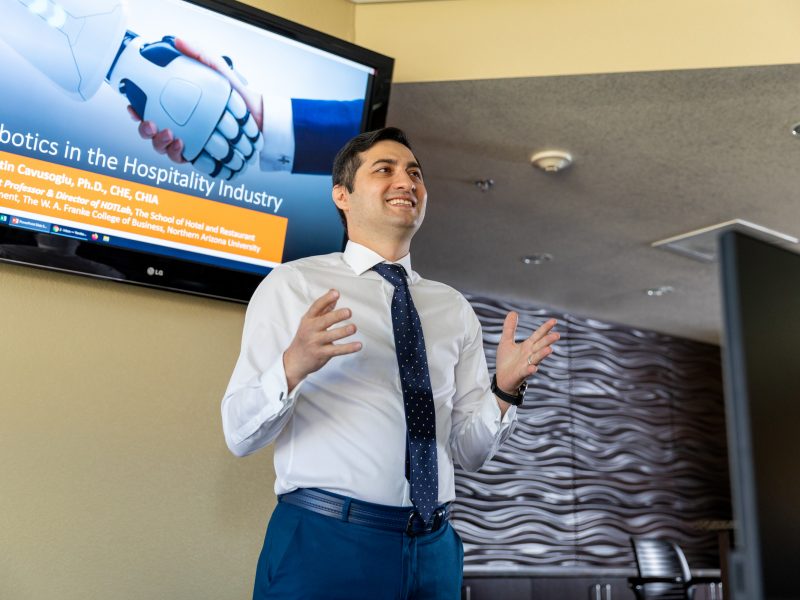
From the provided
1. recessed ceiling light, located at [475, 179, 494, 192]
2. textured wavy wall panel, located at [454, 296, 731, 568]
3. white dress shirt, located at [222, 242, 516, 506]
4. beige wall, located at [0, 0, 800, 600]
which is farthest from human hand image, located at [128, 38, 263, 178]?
textured wavy wall panel, located at [454, 296, 731, 568]

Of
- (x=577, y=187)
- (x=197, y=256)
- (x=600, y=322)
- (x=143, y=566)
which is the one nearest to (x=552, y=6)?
(x=577, y=187)

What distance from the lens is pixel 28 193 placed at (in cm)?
189

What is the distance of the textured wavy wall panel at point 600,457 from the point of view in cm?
629

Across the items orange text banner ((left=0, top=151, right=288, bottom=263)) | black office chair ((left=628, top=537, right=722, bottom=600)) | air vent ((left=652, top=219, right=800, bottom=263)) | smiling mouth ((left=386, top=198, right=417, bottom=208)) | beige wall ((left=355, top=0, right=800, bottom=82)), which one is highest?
air vent ((left=652, top=219, right=800, bottom=263))

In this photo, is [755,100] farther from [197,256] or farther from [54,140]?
[54,140]

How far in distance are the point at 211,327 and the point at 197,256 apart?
0.20m

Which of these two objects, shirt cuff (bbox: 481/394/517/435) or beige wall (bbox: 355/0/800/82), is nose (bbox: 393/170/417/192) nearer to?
shirt cuff (bbox: 481/394/517/435)

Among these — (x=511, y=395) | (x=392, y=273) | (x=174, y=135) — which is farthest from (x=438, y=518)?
(x=174, y=135)

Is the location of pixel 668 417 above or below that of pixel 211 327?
above

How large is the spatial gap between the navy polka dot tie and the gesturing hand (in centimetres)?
15

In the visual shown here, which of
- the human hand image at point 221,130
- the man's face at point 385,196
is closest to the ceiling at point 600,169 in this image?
the human hand image at point 221,130

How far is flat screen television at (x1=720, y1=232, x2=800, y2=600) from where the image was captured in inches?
25.1

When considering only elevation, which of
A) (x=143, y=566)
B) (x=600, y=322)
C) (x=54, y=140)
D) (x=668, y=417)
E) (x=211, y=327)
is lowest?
(x=143, y=566)

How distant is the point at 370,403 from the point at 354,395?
0.04 m
